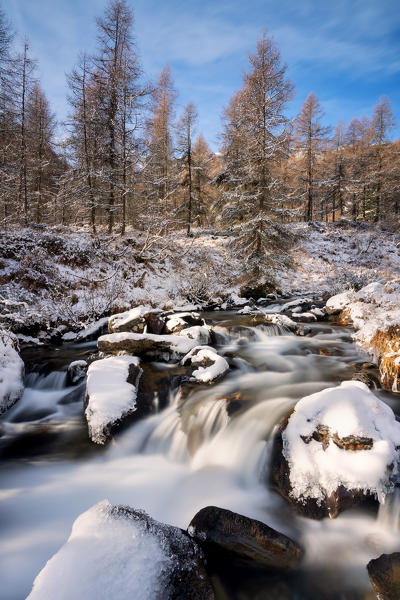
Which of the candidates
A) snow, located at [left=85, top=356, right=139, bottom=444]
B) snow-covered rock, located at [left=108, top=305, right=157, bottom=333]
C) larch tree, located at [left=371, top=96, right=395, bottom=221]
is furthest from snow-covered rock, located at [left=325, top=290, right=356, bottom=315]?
larch tree, located at [left=371, top=96, right=395, bottom=221]

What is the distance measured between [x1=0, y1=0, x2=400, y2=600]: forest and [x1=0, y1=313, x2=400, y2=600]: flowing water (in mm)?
21

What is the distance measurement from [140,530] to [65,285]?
1046 cm

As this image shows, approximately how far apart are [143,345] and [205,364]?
5.43ft

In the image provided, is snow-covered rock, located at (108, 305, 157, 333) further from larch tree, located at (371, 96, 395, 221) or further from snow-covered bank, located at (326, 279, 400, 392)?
larch tree, located at (371, 96, 395, 221)

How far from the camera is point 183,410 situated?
5254 millimetres

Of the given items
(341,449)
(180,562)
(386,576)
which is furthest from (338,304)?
(180,562)

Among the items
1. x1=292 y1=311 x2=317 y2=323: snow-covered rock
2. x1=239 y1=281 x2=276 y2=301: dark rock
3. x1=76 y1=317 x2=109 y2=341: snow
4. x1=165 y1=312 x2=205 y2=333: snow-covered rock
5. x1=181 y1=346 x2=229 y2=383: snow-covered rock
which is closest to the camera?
x1=181 y1=346 x2=229 y2=383: snow-covered rock

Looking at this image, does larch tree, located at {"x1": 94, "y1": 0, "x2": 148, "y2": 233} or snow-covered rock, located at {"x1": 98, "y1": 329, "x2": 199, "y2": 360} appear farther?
larch tree, located at {"x1": 94, "y1": 0, "x2": 148, "y2": 233}

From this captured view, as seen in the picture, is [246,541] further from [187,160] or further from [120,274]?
[187,160]

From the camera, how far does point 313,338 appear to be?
29.0 ft

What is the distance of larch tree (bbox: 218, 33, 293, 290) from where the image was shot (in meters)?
14.4

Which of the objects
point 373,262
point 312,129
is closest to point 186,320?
point 373,262

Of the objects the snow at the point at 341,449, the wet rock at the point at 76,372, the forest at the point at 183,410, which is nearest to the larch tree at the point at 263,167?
the forest at the point at 183,410

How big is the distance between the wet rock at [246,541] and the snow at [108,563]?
1.76 feet
